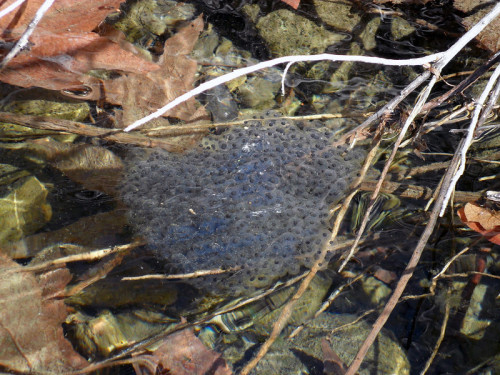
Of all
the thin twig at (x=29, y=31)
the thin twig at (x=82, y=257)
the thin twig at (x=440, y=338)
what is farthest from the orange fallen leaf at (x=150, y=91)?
the thin twig at (x=440, y=338)

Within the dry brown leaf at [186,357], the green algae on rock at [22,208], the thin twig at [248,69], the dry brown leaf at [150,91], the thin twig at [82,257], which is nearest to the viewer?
the thin twig at [248,69]

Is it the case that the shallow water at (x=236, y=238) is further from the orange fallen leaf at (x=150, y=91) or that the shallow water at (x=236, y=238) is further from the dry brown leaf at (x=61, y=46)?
the dry brown leaf at (x=61, y=46)

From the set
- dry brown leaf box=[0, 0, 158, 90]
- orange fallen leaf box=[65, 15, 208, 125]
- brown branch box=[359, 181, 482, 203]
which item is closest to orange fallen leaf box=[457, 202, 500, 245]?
brown branch box=[359, 181, 482, 203]

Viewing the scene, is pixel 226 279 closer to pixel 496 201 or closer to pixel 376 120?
pixel 376 120

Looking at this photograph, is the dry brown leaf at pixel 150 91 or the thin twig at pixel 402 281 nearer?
the thin twig at pixel 402 281

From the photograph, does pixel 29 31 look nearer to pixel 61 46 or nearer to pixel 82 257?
pixel 61 46

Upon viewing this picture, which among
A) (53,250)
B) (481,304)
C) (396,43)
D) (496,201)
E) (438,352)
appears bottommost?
(438,352)

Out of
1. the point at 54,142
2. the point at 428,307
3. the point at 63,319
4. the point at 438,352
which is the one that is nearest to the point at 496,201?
the point at 428,307
